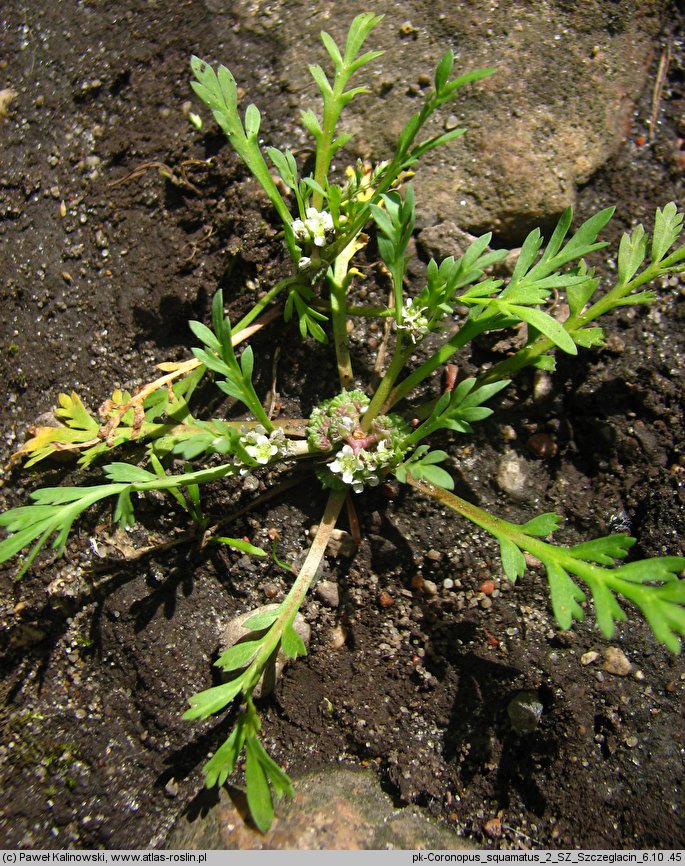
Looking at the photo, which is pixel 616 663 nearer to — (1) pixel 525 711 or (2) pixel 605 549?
(1) pixel 525 711

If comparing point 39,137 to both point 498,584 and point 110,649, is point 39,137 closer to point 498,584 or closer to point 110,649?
point 110,649

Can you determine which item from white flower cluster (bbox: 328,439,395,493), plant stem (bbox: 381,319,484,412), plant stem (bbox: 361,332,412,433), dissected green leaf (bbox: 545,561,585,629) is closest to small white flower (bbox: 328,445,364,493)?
white flower cluster (bbox: 328,439,395,493)

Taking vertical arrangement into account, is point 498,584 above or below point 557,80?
below

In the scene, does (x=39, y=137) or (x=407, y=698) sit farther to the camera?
(x=39, y=137)

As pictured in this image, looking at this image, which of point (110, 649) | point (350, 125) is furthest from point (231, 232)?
point (110, 649)

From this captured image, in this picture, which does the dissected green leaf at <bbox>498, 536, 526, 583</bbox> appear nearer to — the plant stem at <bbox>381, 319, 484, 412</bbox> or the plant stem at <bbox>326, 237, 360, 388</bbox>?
the plant stem at <bbox>381, 319, 484, 412</bbox>

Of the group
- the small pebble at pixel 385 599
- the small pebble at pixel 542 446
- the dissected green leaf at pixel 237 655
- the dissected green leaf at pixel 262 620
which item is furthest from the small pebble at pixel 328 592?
the small pebble at pixel 542 446

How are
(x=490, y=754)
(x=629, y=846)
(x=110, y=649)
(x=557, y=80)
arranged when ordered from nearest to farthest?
(x=629, y=846) → (x=490, y=754) → (x=110, y=649) → (x=557, y=80)
